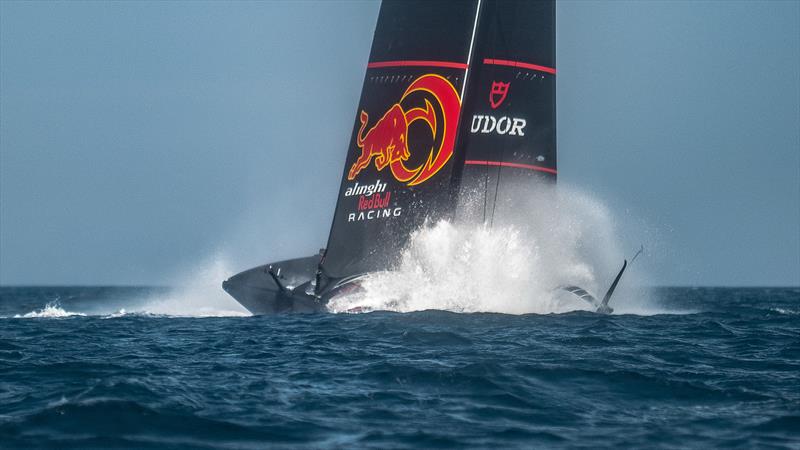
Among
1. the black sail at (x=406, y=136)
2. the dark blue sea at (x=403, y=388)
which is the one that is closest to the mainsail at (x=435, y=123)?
the black sail at (x=406, y=136)

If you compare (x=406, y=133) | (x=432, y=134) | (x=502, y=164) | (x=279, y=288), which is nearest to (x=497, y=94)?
(x=502, y=164)

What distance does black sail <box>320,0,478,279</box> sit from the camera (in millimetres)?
22781

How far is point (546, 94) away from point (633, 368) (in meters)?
12.7

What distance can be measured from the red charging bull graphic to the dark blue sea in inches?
205

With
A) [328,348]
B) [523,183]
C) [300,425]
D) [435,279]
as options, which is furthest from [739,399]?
[523,183]

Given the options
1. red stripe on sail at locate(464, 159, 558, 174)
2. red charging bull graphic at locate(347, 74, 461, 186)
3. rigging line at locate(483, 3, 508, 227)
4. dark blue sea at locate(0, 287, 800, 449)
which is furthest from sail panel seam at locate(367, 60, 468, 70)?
dark blue sea at locate(0, 287, 800, 449)

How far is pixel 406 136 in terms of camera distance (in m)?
23.1

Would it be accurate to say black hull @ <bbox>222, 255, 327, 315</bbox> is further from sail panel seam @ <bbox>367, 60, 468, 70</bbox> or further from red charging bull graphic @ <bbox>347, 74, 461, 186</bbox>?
sail panel seam @ <bbox>367, 60, 468, 70</bbox>

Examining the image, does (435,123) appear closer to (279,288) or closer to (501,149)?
(501,149)

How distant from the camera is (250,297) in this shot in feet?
79.2

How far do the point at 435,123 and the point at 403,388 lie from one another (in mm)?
12188

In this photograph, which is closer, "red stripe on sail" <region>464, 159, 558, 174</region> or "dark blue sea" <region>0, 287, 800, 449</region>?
"dark blue sea" <region>0, 287, 800, 449</region>

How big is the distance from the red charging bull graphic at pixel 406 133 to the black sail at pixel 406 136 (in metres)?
0.02

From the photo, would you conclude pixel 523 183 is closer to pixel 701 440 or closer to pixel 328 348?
pixel 328 348
